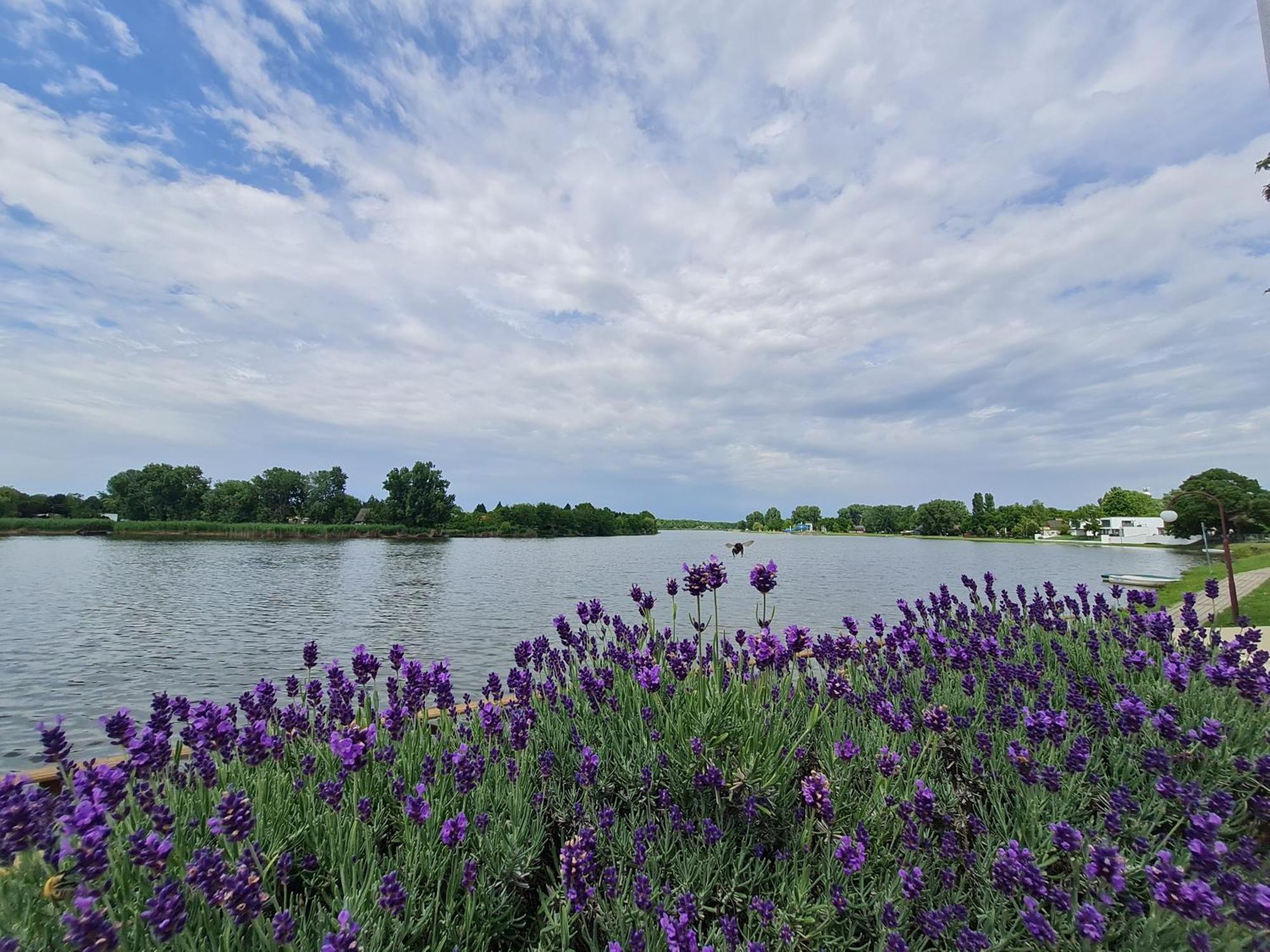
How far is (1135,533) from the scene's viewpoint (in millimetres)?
83000

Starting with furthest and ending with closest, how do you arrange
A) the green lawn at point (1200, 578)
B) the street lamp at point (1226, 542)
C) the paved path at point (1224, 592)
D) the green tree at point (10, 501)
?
the green tree at point (10, 501)
the green lawn at point (1200, 578)
the paved path at point (1224, 592)
the street lamp at point (1226, 542)

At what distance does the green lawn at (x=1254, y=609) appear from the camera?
11062mm

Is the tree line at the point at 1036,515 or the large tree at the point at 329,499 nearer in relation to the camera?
the tree line at the point at 1036,515

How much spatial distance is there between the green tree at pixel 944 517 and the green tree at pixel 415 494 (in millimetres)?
102916

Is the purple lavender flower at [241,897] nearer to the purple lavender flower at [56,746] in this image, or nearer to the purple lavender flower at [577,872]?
the purple lavender flower at [577,872]

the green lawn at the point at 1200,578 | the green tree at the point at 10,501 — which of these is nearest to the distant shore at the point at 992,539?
the green lawn at the point at 1200,578

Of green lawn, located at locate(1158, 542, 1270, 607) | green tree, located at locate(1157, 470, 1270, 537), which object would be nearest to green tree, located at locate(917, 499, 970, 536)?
green tree, located at locate(1157, 470, 1270, 537)

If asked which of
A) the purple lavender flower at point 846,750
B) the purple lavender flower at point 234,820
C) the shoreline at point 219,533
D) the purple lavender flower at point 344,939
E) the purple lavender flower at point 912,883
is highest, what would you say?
the shoreline at point 219,533

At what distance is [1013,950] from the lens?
2.07 meters

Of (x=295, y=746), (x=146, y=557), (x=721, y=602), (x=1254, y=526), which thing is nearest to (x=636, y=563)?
(x=721, y=602)

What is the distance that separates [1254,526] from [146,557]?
101 metres

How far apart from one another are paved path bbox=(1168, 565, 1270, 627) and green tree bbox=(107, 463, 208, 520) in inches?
3896

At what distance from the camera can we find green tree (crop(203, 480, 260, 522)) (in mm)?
80750

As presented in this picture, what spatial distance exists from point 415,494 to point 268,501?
75.1 feet
